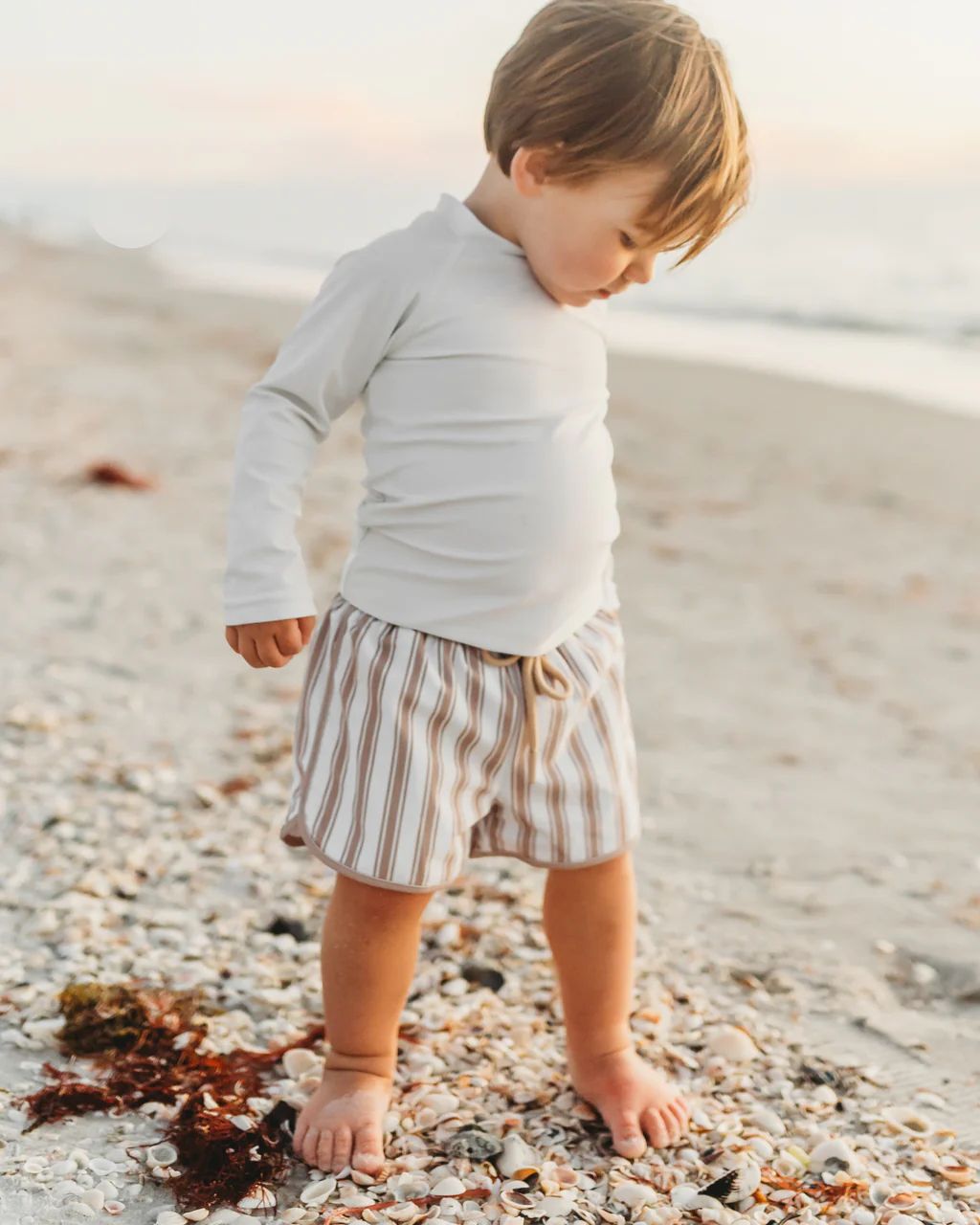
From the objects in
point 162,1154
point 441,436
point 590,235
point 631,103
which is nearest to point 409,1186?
point 162,1154

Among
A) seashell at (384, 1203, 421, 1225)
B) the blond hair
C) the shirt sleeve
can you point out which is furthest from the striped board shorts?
the blond hair

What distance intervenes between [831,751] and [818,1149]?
1.94m

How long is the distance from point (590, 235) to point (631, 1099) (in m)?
1.37

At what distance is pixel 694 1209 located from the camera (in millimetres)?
2068

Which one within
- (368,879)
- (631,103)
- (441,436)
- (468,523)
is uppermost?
(631,103)

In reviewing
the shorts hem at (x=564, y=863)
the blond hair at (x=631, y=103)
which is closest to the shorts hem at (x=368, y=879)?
the shorts hem at (x=564, y=863)

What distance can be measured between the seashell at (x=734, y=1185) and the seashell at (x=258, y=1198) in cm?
65

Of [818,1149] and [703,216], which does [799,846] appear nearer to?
[818,1149]

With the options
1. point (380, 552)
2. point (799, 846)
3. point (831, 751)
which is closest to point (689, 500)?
point (831, 751)

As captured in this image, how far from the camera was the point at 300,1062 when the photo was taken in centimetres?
239

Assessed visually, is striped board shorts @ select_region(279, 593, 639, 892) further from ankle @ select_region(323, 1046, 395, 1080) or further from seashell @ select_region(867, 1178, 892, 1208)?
seashell @ select_region(867, 1178, 892, 1208)

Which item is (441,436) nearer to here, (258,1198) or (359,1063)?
(359,1063)

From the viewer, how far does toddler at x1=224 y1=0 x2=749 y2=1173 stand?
195cm

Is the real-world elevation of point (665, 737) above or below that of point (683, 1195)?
above
